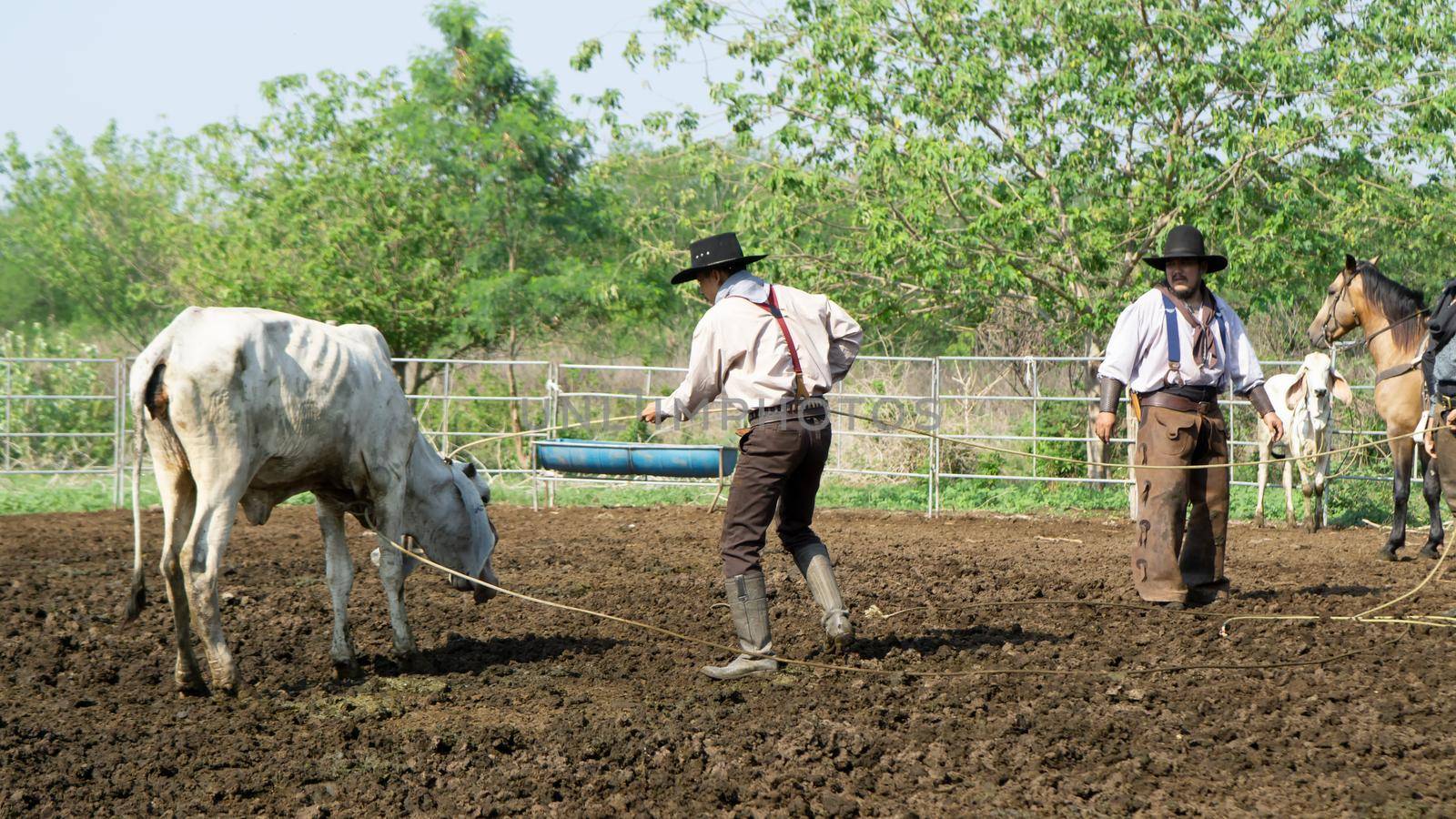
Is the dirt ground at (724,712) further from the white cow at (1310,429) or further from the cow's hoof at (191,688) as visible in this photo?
the white cow at (1310,429)

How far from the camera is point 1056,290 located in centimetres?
1377

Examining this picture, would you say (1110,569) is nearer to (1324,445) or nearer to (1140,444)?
(1140,444)

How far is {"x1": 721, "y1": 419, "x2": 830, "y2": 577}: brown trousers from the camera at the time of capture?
5.01 meters

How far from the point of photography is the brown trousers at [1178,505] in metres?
6.05

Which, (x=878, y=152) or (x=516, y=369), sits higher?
(x=878, y=152)

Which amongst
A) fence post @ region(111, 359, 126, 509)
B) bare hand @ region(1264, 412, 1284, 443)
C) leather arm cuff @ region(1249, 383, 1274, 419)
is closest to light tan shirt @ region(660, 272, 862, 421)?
bare hand @ region(1264, 412, 1284, 443)

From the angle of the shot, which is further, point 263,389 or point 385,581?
point 385,581

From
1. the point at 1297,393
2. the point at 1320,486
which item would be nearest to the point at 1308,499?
the point at 1320,486

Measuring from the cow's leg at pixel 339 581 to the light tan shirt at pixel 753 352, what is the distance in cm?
164

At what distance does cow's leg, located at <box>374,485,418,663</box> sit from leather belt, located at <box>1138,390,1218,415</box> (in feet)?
11.8

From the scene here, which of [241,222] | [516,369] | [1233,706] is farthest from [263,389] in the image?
[516,369]

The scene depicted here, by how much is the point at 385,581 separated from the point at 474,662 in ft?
1.75

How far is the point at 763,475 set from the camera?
199 inches

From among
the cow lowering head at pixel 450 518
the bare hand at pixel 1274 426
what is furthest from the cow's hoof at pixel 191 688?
the bare hand at pixel 1274 426
